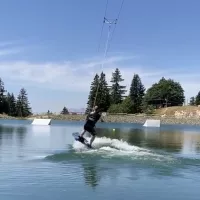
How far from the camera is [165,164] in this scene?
59.5ft

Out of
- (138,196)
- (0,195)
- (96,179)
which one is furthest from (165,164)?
(0,195)

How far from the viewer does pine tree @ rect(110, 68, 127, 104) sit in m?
175

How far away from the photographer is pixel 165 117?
164 meters

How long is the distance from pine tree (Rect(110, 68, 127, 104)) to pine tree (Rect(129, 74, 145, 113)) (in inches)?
166

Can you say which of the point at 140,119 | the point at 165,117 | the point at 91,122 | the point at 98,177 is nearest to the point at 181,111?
the point at 165,117

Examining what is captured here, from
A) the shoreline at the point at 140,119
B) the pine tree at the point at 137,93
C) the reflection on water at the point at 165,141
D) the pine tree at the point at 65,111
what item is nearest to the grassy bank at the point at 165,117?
the shoreline at the point at 140,119

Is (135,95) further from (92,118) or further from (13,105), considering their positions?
(92,118)

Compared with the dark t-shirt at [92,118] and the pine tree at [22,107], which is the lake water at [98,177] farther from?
the pine tree at [22,107]

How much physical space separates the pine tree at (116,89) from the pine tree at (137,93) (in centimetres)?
422

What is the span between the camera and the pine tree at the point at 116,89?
6880 inches

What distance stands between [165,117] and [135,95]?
60.0ft

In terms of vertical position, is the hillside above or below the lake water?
above

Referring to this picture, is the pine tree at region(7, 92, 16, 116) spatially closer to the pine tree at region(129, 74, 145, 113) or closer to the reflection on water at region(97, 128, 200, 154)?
the pine tree at region(129, 74, 145, 113)

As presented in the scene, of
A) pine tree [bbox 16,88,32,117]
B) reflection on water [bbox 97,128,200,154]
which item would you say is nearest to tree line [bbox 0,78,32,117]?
pine tree [bbox 16,88,32,117]
